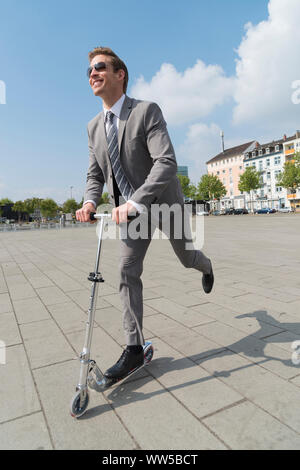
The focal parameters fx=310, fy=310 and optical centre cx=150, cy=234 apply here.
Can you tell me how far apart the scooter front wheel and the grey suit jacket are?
Answer: 117cm

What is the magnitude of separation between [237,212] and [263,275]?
58.2m

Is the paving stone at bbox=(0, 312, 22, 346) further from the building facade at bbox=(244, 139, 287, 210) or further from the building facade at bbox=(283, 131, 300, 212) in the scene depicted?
the building facade at bbox=(244, 139, 287, 210)

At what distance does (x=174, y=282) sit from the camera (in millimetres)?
5332

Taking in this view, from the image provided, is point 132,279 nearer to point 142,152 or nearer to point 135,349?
point 135,349

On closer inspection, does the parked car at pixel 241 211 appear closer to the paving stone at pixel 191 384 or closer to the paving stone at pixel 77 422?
the paving stone at pixel 191 384

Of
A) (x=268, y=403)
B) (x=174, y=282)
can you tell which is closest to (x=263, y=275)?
(x=174, y=282)

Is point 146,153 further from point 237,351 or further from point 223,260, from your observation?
point 223,260

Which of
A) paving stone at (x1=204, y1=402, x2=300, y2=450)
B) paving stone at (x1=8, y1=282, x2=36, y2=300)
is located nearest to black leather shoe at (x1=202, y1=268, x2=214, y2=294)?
paving stone at (x1=204, y1=402, x2=300, y2=450)

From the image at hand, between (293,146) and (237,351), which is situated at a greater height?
(293,146)

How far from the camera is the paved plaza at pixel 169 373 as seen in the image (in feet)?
5.32

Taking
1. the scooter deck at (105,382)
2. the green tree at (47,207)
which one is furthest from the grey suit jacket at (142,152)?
the green tree at (47,207)

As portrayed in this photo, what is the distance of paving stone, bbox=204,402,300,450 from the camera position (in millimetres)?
1509

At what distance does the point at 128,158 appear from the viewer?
2.17 metres

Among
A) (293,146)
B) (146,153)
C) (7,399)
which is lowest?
(7,399)
